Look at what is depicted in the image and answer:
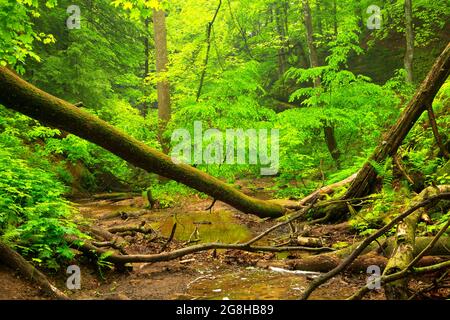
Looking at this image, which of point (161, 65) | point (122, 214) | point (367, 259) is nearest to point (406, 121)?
point (367, 259)

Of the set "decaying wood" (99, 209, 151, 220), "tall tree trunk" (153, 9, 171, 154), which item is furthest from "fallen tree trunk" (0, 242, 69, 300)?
"tall tree trunk" (153, 9, 171, 154)

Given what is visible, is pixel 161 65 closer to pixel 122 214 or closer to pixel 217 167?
pixel 217 167

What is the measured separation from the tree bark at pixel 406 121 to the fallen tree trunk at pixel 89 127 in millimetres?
2724

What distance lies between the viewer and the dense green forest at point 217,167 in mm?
4430

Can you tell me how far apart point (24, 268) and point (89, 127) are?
202 centimetres

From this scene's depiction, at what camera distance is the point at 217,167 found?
37.7ft

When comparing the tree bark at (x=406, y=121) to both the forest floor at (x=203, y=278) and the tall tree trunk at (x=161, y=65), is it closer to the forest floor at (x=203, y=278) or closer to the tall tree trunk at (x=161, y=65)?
the forest floor at (x=203, y=278)

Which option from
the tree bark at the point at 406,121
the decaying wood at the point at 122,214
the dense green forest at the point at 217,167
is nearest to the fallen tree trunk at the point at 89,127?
the dense green forest at the point at 217,167

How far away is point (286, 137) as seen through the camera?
35.6 ft

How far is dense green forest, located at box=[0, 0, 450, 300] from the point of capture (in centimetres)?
443

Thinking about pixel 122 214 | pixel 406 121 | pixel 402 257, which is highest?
pixel 406 121

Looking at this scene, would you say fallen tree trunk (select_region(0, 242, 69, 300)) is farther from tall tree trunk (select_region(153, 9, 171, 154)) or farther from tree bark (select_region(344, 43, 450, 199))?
tall tree trunk (select_region(153, 9, 171, 154))
